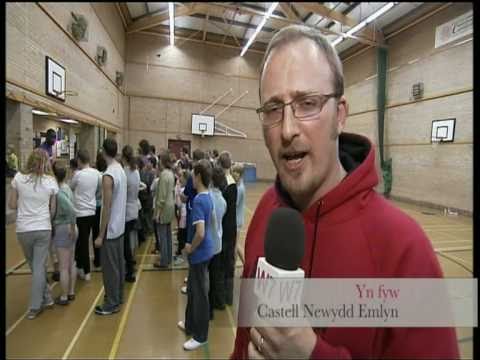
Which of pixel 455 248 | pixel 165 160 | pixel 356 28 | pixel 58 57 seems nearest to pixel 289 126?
pixel 165 160

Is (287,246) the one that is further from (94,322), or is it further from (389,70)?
(389,70)

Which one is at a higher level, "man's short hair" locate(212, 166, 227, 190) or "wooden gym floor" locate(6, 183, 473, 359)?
"man's short hair" locate(212, 166, 227, 190)

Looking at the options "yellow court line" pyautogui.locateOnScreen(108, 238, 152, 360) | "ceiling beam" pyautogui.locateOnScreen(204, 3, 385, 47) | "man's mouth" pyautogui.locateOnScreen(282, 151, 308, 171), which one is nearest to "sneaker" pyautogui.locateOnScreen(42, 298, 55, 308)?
"yellow court line" pyautogui.locateOnScreen(108, 238, 152, 360)

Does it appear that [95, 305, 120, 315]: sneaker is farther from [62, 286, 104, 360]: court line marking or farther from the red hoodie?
the red hoodie

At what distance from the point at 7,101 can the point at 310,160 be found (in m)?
6.69

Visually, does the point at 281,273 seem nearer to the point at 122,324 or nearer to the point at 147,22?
the point at 122,324

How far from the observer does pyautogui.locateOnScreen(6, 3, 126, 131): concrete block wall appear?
5.87 m

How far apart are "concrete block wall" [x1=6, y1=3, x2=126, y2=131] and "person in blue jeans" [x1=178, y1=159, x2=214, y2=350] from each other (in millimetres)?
4621

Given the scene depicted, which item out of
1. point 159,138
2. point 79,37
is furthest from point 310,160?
point 159,138

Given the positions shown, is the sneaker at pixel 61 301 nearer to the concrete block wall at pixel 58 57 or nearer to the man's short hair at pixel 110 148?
the man's short hair at pixel 110 148

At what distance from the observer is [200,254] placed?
314cm

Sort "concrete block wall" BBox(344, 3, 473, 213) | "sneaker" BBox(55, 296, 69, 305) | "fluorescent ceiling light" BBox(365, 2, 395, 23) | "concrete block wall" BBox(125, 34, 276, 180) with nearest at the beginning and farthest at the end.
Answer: "sneaker" BBox(55, 296, 69, 305) < "concrete block wall" BBox(344, 3, 473, 213) < "fluorescent ceiling light" BBox(365, 2, 395, 23) < "concrete block wall" BBox(125, 34, 276, 180)

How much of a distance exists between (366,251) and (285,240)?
0.22 m

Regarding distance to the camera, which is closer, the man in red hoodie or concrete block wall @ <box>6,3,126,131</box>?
the man in red hoodie
